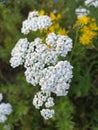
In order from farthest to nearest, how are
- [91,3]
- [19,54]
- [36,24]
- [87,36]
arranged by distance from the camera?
1. [91,3]
2. [87,36]
3. [36,24]
4. [19,54]

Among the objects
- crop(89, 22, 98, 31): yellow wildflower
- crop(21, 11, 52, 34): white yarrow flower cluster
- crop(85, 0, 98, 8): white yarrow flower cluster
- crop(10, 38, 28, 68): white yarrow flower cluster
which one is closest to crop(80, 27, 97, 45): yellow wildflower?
crop(89, 22, 98, 31): yellow wildflower

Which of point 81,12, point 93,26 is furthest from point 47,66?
point 81,12

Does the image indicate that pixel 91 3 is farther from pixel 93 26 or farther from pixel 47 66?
pixel 47 66

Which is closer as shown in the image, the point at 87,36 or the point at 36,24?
the point at 36,24

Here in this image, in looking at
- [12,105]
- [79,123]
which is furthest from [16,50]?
[79,123]

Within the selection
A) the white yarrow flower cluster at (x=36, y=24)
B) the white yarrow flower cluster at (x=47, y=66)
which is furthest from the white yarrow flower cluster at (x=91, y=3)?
the white yarrow flower cluster at (x=47, y=66)

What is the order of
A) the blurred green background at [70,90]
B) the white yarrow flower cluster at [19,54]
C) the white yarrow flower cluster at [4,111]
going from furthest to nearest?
the white yarrow flower cluster at [4,111] < the blurred green background at [70,90] < the white yarrow flower cluster at [19,54]

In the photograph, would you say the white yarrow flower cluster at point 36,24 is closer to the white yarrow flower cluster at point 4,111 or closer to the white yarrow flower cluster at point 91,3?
the white yarrow flower cluster at point 91,3
